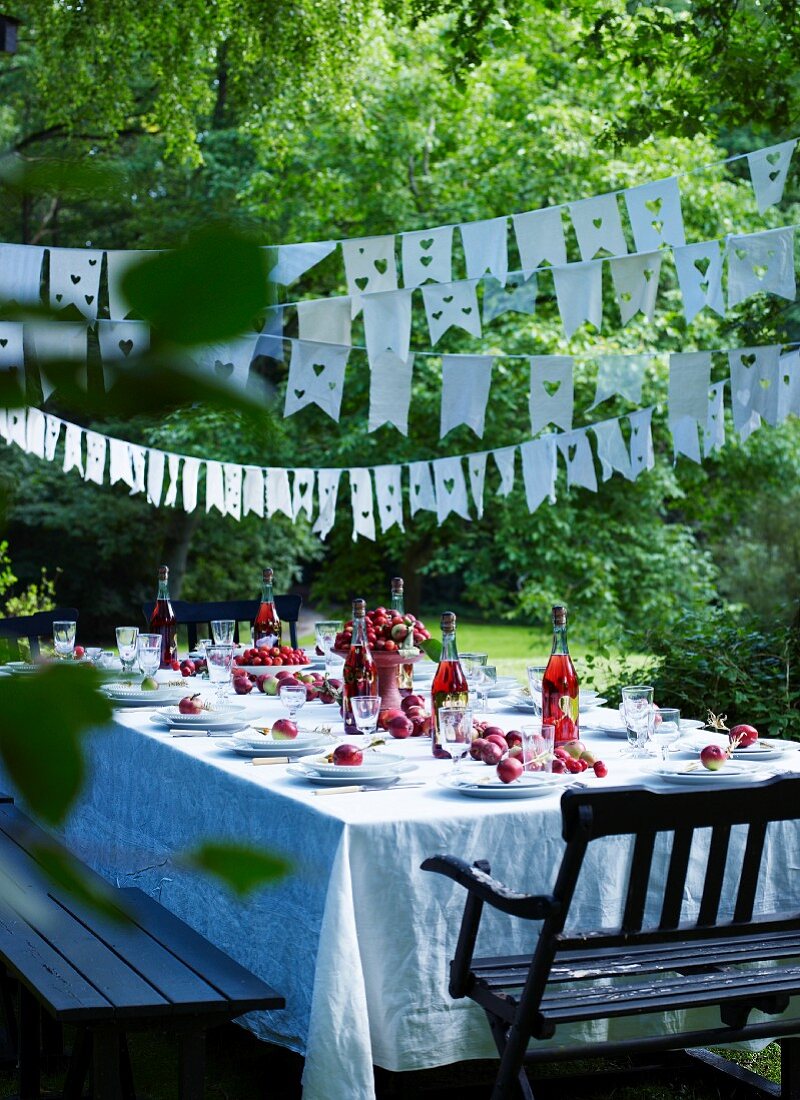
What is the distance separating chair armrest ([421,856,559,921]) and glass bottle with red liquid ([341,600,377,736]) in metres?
0.81

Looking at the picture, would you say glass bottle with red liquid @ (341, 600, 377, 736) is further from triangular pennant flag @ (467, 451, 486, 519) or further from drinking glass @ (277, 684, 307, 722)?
triangular pennant flag @ (467, 451, 486, 519)

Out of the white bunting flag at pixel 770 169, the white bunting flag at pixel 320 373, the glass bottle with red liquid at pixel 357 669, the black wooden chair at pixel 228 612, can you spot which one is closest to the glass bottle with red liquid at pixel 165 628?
the black wooden chair at pixel 228 612

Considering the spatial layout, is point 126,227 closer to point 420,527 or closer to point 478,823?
point 478,823

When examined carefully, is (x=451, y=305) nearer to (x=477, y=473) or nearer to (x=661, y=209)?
(x=661, y=209)

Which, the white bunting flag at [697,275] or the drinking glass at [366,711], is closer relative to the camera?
the drinking glass at [366,711]

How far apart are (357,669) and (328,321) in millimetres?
1967

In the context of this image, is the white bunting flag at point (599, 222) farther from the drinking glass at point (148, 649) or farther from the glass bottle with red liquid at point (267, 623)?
the drinking glass at point (148, 649)

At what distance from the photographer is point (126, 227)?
0.29 metres

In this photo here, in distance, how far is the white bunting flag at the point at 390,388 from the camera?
4398mm

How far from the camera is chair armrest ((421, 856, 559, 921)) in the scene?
184cm

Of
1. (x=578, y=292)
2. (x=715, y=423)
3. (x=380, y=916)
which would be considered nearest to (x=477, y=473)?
(x=715, y=423)

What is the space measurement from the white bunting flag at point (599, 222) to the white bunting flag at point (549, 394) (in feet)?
1.23

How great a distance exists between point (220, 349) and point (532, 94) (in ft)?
38.0

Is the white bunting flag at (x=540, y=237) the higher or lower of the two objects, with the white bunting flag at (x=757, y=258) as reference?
higher
